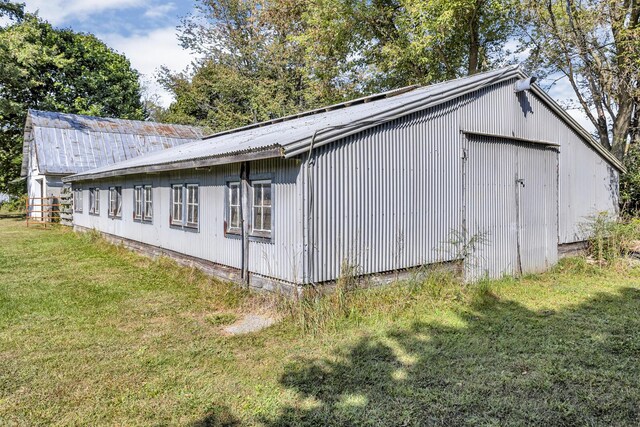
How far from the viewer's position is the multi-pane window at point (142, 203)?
425 inches

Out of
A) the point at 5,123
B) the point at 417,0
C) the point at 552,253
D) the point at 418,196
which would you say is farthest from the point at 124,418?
the point at 5,123

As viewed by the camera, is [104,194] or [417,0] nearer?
[104,194]

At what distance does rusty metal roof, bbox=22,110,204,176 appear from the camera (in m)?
20.0

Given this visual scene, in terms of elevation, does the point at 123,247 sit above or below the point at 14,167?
below

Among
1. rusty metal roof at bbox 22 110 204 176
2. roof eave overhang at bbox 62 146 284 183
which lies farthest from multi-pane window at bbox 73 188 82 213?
roof eave overhang at bbox 62 146 284 183

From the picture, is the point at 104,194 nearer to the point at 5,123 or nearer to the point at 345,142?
the point at 345,142

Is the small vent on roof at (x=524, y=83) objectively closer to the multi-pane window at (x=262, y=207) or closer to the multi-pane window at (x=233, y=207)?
the multi-pane window at (x=262, y=207)

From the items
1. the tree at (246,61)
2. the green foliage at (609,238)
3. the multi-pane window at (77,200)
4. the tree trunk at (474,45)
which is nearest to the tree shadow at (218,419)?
the green foliage at (609,238)

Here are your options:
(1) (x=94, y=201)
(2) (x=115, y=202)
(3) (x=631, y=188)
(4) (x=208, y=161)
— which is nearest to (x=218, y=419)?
(4) (x=208, y=161)

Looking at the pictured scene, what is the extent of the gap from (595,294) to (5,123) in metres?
31.0

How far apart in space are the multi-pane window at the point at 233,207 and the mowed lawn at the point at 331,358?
1081 millimetres

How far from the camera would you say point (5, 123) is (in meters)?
25.9

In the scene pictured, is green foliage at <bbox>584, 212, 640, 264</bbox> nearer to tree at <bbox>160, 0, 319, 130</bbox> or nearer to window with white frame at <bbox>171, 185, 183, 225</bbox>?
window with white frame at <bbox>171, 185, 183, 225</bbox>

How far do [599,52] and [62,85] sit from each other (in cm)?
2990
